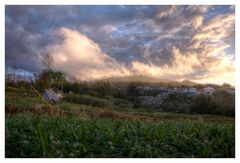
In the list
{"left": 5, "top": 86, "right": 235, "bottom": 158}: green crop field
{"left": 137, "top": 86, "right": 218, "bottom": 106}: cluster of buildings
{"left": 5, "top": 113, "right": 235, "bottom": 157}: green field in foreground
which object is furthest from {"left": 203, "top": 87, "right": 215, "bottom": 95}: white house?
{"left": 5, "top": 113, "right": 235, "bottom": 157}: green field in foreground

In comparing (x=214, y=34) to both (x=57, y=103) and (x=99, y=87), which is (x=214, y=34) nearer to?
(x=99, y=87)

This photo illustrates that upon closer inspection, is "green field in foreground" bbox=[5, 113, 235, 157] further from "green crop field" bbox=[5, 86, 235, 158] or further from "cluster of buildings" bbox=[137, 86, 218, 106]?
"cluster of buildings" bbox=[137, 86, 218, 106]

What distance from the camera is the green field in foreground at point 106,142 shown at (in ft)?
11.7

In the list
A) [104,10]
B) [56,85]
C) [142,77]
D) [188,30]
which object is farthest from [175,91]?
[56,85]

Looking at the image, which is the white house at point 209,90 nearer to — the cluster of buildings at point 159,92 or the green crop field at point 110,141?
the cluster of buildings at point 159,92

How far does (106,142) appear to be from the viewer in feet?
12.6

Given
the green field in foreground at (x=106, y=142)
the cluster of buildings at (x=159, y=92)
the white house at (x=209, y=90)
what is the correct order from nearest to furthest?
1. the green field in foreground at (x=106, y=142)
2. the white house at (x=209, y=90)
3. the cluster of buildings at (x=159, y=92)

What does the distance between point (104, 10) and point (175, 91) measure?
2.42 meters

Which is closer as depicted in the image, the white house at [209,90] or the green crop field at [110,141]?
the green crop field at [110,141]

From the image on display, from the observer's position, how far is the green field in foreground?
3.56 metres

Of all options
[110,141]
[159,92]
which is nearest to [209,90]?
[159,92]

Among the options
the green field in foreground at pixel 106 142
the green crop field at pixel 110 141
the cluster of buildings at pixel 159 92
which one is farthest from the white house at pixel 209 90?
the green field in foreground at pixel 106 142

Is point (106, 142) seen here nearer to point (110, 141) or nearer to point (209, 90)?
point (110, 141)

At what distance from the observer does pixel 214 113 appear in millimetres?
7809
